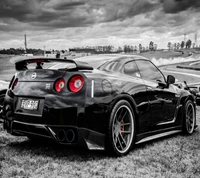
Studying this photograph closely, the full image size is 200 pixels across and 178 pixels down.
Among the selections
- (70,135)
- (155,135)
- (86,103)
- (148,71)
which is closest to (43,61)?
(86,103)

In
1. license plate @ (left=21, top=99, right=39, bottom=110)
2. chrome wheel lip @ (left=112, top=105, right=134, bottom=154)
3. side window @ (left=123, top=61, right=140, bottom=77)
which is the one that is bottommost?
chrome wheel lip @ (left=112, top=105, right=134, bottom=154)

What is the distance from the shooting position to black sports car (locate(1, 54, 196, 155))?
4.04 m

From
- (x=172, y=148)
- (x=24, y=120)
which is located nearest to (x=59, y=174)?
(x=24, y=120)

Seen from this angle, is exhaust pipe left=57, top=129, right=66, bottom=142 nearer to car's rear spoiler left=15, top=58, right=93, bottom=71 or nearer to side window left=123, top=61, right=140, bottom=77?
car's rear spoiler left=15, top=58, right=93, bottom=71

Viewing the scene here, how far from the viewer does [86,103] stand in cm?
400

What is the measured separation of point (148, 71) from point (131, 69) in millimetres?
606

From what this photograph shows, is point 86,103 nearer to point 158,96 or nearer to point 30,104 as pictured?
point 30,104

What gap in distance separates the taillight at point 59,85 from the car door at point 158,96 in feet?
4.86

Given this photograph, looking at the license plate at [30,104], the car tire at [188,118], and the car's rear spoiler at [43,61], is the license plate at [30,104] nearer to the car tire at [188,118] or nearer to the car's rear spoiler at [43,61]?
the car's rear spoiler at [43,61]

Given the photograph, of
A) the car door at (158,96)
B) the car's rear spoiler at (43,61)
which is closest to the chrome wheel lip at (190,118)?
the car door at (158,96)

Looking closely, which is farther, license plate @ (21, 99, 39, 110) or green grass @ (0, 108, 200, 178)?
license plate @ (21, 99, 39, 110)

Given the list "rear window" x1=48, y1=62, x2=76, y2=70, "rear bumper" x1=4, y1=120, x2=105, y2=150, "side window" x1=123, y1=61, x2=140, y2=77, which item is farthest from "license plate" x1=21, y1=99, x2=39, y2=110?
"side window" x1=123, y1=61, x2=140, y2=77

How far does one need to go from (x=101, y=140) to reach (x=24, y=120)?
101 cm

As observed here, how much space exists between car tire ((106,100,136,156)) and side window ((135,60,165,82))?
36.7 inches
